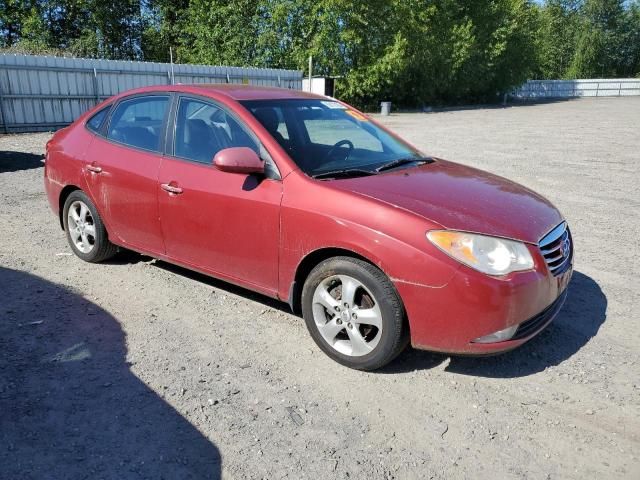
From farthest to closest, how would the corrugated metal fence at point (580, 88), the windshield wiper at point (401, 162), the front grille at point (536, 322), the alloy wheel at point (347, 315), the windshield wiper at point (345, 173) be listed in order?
the corrugated metal fence at point (580, 88), the windshield wiper at point (401, 162), the windshield wiper at point (345, 173), the alloy wheel at point (347, 315), the front grille at point (536, 322)

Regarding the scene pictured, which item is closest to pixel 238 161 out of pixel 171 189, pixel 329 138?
pixel 171 189

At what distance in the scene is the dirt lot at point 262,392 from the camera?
2664 millimetres

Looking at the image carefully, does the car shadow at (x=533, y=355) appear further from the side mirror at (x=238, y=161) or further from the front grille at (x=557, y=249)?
the side mirror at (x=238, y=161)

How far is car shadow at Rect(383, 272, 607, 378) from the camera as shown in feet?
11.5

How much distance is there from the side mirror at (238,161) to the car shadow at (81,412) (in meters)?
1.40

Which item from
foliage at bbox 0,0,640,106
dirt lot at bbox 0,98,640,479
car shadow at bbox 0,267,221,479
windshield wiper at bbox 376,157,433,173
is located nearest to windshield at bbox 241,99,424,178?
windshield wiper at bbox 376,157,433,173

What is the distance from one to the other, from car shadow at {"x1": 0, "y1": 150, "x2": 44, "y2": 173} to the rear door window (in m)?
6.74

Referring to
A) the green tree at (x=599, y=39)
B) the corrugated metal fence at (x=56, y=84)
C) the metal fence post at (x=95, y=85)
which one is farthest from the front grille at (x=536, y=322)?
the green tree at (x=599, y=39)

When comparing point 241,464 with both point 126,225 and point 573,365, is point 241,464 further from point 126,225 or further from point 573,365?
point 126,225

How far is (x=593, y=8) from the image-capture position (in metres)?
70.5

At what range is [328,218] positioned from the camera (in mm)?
3365

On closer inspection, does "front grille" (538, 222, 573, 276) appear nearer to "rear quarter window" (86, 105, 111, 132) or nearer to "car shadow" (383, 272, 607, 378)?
"car shadow" (383, 272, 607, 378)

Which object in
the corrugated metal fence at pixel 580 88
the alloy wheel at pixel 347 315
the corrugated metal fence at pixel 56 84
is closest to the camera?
the alloy wheel at pixel 347 315

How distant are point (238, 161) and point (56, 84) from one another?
17.0 meters
